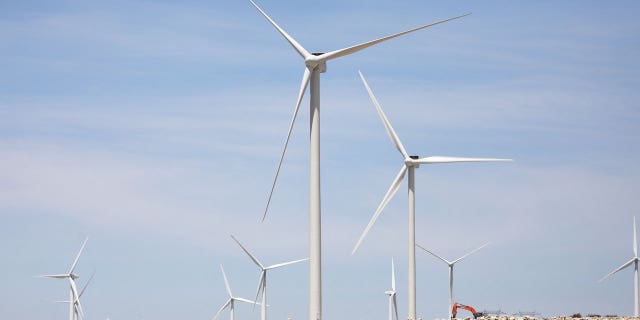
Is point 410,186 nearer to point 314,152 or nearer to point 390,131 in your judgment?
point 390,131

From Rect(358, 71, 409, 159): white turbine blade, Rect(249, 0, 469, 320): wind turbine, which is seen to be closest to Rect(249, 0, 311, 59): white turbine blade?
Rect(249, 0, 469, 320): wind turbine

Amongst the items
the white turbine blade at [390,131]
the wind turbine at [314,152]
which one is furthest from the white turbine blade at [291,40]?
the white turbine blade at [390,131]

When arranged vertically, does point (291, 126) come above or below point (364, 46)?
below

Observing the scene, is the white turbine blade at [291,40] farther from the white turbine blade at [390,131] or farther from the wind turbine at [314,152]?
the white turbine blade at [390,131]

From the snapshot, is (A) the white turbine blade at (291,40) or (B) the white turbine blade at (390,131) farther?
(B) the white turbine blade at (390,131)

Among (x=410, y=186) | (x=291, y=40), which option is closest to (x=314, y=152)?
(x=291, y=40)

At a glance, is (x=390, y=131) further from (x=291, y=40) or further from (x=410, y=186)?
(x=291, y=40)

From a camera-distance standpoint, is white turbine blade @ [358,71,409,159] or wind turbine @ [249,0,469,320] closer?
wind turbine @ [249,0,469,320]

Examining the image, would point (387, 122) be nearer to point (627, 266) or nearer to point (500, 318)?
point (500, 318)

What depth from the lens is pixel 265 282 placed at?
5571 inches

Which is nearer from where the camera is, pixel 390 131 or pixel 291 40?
pixel 291 40

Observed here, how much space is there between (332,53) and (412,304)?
25935mm

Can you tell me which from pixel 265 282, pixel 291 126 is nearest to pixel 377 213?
pixel 291 126

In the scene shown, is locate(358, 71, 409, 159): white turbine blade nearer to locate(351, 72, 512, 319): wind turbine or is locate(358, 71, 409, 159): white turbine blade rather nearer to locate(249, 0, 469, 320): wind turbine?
locate(351, 72, 512, 319): wind turbine
